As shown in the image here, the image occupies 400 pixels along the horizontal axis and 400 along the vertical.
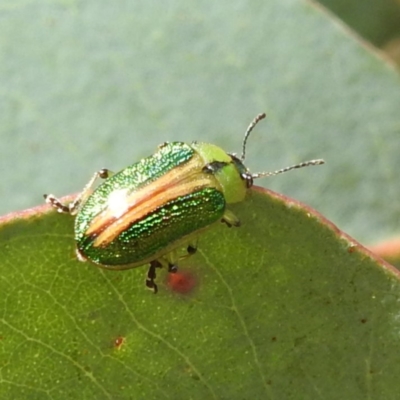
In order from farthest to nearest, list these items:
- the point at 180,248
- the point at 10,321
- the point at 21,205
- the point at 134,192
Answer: the point at 21,205
the point at 134,192
the point at 180,248
the point at 10,321

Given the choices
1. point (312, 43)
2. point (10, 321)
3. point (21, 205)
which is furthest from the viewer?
point (312, 43)

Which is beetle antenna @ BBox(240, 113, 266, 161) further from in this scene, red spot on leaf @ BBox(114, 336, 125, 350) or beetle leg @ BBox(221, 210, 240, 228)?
red spot on leaf @ BBox(114, 336, 125, 350)

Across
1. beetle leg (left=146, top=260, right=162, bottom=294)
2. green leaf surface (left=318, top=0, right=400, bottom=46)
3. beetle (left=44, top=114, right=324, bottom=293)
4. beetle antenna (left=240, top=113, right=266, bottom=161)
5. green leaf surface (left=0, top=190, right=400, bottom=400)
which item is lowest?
green leaf surface (left=0, top=190, right=400, bottom=400)

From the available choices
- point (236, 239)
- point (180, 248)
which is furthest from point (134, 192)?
point (236, 239)

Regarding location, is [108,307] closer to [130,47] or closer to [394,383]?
[394,383]

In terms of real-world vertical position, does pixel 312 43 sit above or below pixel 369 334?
above

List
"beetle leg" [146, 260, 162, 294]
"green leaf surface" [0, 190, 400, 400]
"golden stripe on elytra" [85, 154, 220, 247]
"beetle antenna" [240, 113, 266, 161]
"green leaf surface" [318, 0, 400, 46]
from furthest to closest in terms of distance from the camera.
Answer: "green leaf surface" [318, 0, 400, 46] → "beetle antenna" [240, 113, 266, 161] → "golden stripe on elytra" [85, 154, 220, 247] → "beetle leg" [146, 260, 162, 294] → "green leaf surface" [0, 190, 400, 400]

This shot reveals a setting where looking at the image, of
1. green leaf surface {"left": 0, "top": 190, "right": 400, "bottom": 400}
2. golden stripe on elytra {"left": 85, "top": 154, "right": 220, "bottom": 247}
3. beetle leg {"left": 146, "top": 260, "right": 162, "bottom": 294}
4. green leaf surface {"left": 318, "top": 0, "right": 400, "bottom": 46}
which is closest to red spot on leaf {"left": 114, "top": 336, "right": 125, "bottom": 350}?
green leaf surface {"left": 0, "top": 190, "right": 400, "bottom": 400}

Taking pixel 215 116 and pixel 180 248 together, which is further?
pixel 215 116
